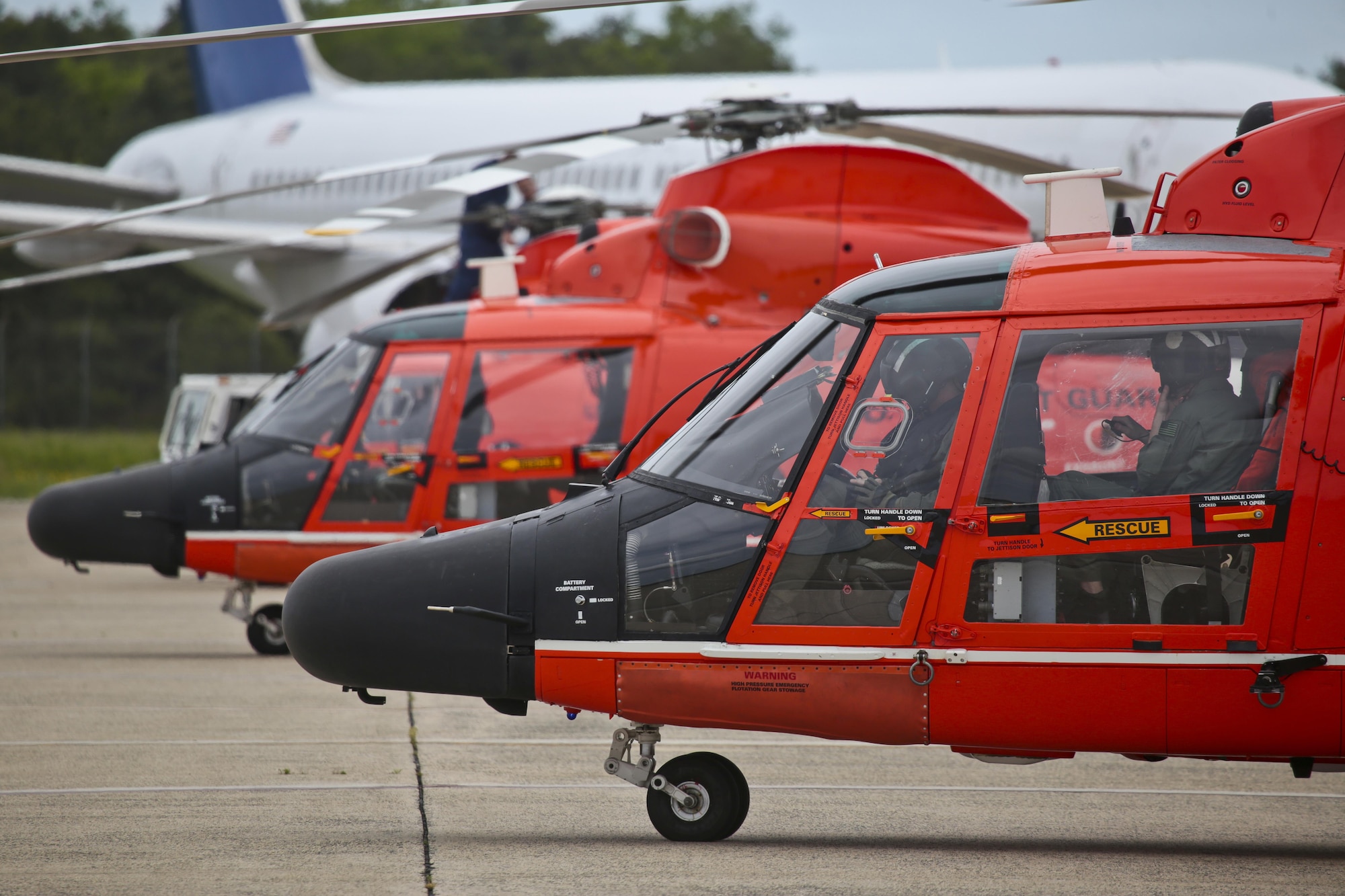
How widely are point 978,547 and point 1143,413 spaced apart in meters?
0.69

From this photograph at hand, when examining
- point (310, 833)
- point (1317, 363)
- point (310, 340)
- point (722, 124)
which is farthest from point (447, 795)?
point (310, 340)

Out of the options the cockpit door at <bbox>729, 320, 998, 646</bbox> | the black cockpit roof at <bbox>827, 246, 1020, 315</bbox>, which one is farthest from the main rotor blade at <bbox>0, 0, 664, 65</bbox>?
the cockpit door at <bbox>729, 320, 998, 646</bbox>

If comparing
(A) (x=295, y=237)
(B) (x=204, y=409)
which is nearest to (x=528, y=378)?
(A) (x=295, y=237)

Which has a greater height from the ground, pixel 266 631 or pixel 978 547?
pixel 978 547

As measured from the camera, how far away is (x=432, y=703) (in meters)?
8.32

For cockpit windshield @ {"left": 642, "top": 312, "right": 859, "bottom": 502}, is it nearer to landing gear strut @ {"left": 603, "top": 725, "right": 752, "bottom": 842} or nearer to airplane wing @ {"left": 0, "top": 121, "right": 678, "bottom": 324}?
landing gear strut @ {"left": 603, "top": 725, "right": 752, "bottom": 842}

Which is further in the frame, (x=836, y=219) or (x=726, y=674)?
(x=836, y=219)

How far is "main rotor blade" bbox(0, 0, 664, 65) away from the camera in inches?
170

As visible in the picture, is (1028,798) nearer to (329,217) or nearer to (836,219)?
A: (836,219)

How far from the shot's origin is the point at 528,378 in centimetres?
946

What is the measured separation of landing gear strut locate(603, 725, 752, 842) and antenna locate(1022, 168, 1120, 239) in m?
2.22

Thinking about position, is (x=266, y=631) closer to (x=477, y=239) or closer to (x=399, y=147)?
(x=477, y=239)

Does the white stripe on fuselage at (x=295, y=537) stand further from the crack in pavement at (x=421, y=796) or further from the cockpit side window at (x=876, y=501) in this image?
the cockpit side window at (x=876, y=501)

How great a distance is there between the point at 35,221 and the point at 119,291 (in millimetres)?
30173
